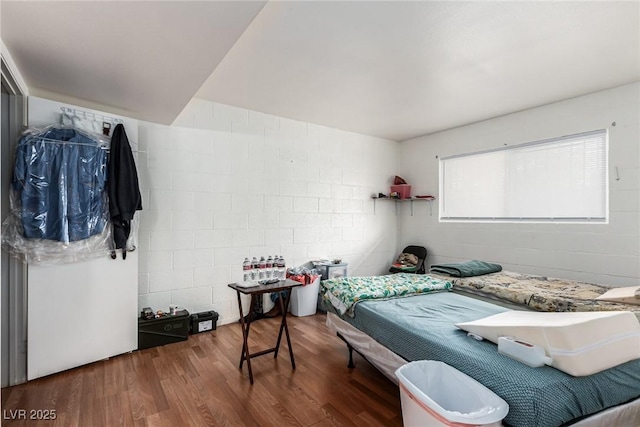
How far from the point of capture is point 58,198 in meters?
2.31

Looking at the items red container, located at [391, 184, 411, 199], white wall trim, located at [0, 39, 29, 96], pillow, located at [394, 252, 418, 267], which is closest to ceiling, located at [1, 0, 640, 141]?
white wall trim, located at [0, 39, 29, 96]

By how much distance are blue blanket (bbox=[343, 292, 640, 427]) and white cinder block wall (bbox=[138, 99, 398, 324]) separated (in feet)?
7.06

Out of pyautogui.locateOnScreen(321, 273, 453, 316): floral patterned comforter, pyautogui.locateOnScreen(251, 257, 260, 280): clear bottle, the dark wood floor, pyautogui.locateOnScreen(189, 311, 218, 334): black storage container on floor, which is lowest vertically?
the dark wood floor

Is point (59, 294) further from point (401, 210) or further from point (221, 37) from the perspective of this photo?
point (401, 210)

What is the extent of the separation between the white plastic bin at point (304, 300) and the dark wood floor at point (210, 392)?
1003mm

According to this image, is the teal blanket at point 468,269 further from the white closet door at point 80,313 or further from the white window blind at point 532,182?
the white closet door at point 80,313

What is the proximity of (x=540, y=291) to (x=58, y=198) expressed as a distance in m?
4.24

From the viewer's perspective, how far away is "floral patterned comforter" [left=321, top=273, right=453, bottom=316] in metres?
2.45

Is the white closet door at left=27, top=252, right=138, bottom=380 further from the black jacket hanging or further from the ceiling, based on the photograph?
the ceiling

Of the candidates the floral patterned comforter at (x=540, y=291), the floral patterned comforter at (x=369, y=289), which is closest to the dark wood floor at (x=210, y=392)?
the floral patterned comforter at (x=369, y=289)

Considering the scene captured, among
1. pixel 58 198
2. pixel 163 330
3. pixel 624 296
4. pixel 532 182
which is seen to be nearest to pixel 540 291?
pixel 624 296

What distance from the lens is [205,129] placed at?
350 cm

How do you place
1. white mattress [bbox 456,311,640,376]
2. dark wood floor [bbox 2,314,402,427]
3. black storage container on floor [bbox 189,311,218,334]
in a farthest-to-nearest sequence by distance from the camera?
black storage container on floor [bbox 189,311,218,334]
dark wood floor [bbox 2,314,402,427]
white mattress [bbox 456,311,640,376]

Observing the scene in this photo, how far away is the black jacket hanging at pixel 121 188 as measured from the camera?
2596 mm
